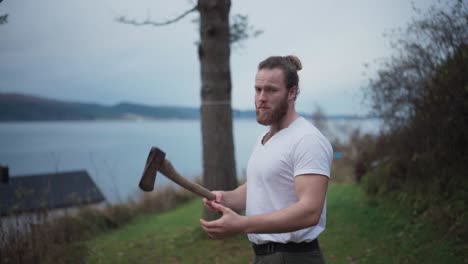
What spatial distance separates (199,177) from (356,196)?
5115 mm

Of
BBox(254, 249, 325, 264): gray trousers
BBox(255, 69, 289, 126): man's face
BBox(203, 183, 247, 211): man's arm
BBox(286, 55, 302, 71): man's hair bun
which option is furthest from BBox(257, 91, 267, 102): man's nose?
BBox(254, 249, 325, 264): gray trousers

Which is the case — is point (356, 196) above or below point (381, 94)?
below

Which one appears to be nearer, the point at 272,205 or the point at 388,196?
the point at 272,205

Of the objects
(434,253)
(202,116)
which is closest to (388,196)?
(434,253)

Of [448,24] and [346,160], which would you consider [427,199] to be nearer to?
[448,24]

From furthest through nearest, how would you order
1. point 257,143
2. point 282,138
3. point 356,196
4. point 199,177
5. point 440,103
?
point 199,177, point 356,196, point 440,103, point 257,143, point 282,138

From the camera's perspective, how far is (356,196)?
29.4ft

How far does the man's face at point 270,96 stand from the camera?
96.8 inches

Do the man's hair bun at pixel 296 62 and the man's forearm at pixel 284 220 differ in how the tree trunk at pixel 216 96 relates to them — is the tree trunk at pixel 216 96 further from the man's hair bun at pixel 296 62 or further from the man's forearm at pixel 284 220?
the man's forearm at pixel 284 220

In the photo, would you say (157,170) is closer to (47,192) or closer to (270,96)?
(270,96)

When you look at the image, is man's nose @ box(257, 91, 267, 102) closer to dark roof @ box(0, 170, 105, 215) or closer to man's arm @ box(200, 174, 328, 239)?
man's arm @ box(200, 174, 328, 239)

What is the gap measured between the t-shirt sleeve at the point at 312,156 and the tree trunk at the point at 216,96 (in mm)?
4173

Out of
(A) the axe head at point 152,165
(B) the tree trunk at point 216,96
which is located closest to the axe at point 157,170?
(A) the axe head at point 152,165

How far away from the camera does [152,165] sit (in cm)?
258
